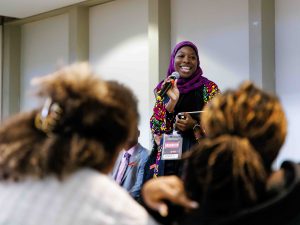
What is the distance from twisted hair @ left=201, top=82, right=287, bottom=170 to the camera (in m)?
1.16

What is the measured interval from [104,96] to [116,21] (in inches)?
191

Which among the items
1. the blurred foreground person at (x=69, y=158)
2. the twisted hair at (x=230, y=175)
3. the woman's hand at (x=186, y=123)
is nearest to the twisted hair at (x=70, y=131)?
the blurred foreground person at (x=69, y=158)

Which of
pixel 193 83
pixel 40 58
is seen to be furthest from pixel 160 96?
pixel 40 58

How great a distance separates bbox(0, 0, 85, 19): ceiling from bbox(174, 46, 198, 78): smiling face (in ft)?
10.0

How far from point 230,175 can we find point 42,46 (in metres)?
6.23

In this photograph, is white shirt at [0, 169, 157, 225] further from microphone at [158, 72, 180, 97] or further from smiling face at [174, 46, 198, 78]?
smiling face at [174, 46, 198, 78]

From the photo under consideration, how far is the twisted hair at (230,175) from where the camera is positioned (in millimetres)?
1122

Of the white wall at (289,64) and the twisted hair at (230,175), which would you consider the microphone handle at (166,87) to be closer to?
the white wall at (289,64)

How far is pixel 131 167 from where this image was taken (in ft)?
11.4

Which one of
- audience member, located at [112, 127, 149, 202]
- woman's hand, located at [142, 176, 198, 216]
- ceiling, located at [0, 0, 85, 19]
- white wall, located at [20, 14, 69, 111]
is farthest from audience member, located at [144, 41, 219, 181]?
white wall, located at [20, 14, 69, 111]

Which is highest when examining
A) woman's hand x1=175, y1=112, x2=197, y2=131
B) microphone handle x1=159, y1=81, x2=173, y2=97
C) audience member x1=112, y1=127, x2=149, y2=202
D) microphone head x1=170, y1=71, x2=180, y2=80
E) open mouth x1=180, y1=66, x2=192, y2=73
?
open mouth x1=180, y1=66, x2=192, y2=73

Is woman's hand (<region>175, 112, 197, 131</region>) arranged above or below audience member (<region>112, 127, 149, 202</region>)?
above

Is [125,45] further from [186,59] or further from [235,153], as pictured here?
[235,153]

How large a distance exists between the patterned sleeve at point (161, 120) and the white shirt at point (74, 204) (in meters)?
1.96
